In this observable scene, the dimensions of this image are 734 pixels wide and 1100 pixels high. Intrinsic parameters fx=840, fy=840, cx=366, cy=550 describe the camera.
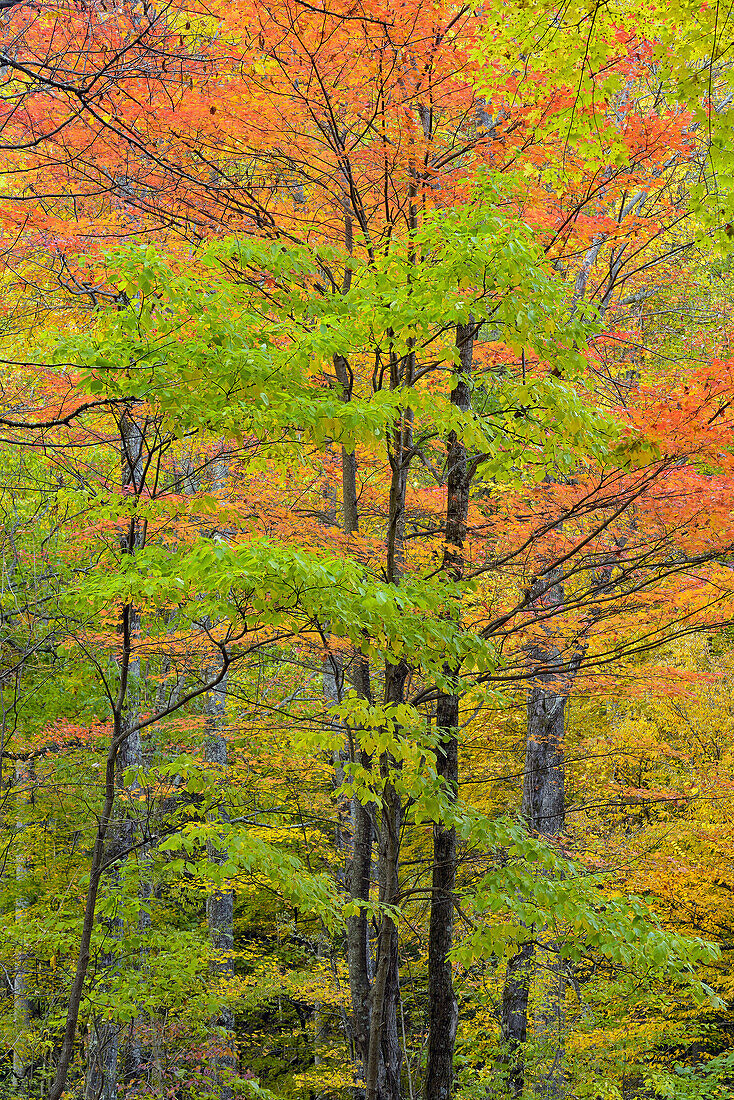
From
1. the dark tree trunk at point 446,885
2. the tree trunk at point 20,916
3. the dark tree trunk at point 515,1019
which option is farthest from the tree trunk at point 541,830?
the tree trunk at point 20,916

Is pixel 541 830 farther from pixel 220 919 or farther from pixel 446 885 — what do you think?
pixel 220 919

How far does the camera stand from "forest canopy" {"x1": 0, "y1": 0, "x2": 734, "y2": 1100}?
4355 mm

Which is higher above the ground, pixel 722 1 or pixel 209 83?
pixel 209 83

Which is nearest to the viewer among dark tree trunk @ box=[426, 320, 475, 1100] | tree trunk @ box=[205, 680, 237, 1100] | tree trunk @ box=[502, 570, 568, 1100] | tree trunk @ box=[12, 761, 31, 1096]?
dark tree trunk @ box=[426, 320, 475, 1100]

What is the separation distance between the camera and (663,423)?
5.02m

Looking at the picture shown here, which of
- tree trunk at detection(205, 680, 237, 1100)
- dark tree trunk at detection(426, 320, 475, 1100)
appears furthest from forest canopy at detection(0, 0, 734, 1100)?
tree trunk at detection(205, 680, 237, 1100)

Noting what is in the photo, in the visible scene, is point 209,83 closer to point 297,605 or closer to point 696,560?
point 297,605

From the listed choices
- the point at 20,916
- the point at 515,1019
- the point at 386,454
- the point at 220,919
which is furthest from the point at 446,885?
the point at 20,916

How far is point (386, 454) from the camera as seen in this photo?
226 inches

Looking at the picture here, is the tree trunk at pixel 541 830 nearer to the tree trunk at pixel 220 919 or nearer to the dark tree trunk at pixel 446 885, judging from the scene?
the dark tree trunk at pixel 446 885

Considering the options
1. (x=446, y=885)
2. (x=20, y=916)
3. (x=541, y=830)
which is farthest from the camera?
(x=20, y=916)

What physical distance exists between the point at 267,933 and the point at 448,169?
16.0 meters

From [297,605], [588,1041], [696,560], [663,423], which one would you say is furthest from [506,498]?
[588,1041]

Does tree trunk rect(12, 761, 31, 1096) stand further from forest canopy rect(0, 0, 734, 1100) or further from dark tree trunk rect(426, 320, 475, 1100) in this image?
dark tree trunk rect(426, 320, 475, 1100)
